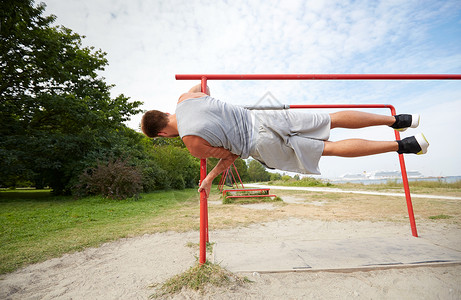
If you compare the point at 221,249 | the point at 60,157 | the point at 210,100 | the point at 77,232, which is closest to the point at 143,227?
the point at 77,232

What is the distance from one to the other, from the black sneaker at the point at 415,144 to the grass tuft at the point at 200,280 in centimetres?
162

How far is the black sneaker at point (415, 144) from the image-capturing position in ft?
5.83

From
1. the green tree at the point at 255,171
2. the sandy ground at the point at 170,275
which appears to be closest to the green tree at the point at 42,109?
the sandy ground at the point at 170,275

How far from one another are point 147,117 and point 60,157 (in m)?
9.13

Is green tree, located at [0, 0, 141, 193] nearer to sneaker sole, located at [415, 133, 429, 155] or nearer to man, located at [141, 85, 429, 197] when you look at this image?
man, located at [141, 85, 429, 197]

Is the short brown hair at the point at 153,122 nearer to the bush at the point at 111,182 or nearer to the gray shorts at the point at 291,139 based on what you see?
the gray shorts at the point at 291,139

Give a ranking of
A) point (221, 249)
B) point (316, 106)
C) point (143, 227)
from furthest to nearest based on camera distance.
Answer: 1. point (143, 227)
2. point (316, 106)
3. point (221, 249)

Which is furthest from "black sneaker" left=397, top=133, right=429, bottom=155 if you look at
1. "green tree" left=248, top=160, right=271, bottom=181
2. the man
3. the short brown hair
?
"green tree" left=248, top=160, right=271, bottom=181

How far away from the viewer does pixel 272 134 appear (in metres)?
1.73

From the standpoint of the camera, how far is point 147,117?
1.81 meters

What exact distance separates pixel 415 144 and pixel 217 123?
62.4 inches

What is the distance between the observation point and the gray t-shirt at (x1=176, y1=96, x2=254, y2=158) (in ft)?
5.16

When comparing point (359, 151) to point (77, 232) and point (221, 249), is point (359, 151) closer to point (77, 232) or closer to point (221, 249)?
point (221, 249)

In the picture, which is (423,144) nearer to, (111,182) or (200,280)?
(200,280)
